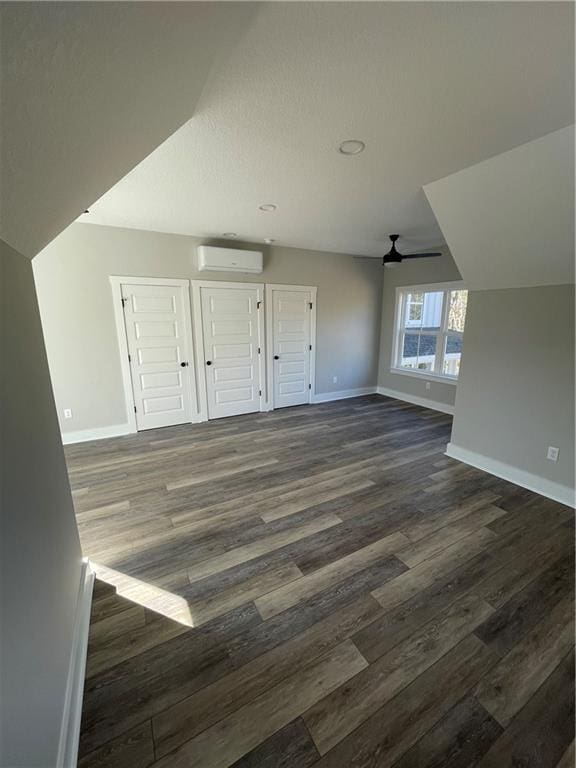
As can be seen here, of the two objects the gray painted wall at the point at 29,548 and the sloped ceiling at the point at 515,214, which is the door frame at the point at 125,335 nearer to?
the gray painted wall at the point at 29,548

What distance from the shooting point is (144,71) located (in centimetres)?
100

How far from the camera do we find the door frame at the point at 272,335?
15.3ft

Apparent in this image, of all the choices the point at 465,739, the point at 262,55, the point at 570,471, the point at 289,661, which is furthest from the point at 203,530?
the point at 570,471

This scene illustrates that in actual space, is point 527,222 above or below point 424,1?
below

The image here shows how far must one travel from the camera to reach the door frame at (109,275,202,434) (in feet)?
12.1

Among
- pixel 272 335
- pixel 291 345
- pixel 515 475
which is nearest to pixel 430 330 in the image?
pixel 291 345

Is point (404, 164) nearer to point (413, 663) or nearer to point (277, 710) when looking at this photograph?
point (413, 663)

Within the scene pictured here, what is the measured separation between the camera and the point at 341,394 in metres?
5.70

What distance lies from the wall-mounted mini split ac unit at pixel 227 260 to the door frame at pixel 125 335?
377mm

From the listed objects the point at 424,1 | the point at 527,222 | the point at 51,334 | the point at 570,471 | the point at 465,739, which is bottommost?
the point at 465,739

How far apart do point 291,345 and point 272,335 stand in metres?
0.40

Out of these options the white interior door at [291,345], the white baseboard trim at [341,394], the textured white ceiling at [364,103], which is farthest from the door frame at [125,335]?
the white baseboard trim at [341,394]

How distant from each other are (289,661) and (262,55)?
2.64 metres

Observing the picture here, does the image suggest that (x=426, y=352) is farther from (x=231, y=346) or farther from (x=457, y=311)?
(x=231, y=346)
